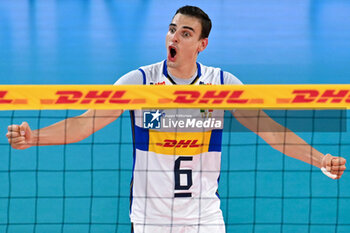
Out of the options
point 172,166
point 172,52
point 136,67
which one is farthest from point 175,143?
point 136,67

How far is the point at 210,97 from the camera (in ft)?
11.2

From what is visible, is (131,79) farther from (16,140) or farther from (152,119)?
(16,140)

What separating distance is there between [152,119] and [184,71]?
46 centimetres

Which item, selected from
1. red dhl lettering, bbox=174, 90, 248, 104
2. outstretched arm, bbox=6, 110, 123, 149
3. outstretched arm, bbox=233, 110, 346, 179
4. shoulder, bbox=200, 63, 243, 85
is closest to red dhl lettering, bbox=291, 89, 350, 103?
red dhl lettering, bbox=174, 90, 248, 104

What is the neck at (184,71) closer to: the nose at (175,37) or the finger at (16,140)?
the nose at (175,37)

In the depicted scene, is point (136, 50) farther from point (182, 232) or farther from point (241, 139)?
point (182, 232)

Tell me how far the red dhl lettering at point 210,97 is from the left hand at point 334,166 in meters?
0.69

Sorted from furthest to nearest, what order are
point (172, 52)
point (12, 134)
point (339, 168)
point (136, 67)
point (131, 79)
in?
point (136, 67) → point (172, 52) → point (131, 79) → point (339, 168) → point (12, 134)

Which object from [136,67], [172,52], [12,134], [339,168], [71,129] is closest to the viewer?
[12,134]

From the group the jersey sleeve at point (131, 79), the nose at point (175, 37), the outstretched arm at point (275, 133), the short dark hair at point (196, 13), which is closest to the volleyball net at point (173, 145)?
the outstretched arm at point (275, 133)

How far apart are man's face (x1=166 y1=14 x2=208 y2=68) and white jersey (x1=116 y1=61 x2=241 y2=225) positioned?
0.82 feet

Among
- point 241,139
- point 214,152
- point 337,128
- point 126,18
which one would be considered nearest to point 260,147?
point 241,139

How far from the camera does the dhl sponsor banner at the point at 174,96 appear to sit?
336 cm

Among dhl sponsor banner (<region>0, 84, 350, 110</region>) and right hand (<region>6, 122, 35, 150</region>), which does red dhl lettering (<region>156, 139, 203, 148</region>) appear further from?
right hand (<region>6, 122, 35, 150</region>)
